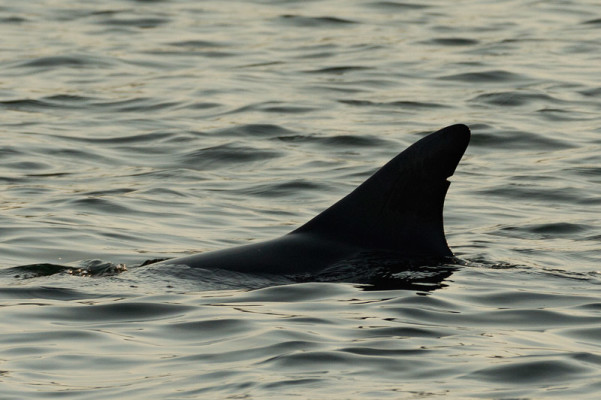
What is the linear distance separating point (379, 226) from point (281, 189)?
422 centimetres

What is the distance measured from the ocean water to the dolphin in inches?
8.2

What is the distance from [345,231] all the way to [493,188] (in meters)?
4.42

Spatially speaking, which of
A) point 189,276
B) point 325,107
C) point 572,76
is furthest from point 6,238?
point 572,76

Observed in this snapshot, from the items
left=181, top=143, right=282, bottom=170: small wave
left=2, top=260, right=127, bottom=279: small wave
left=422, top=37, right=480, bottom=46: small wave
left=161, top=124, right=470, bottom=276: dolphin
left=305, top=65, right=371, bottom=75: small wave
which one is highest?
left=422, top=37, right=480, bottom=46: small wave

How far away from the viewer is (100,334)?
8.23 metres

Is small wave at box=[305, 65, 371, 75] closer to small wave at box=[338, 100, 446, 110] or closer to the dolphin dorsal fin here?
small wave at box=[338, 100, 446, 110]

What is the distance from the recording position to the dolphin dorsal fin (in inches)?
372

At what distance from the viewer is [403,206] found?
31.5 ft

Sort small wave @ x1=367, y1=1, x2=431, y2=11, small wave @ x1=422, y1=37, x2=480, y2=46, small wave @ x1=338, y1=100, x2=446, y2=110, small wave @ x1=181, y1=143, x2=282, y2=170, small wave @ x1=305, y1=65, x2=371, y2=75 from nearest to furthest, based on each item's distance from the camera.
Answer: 1. small wave @ x1=181, y1=143, x2=282, y2=170
2. small wave @ x1=338, y1=100, x2=446, y2=110
3. small wave @ x1=305, y1=65, x2=371, y2=75
4. small wave @ x1=422, y1=37, x2=480, y2=46
5. small wave @ x1=367, y1=1, x2=431, y2=11

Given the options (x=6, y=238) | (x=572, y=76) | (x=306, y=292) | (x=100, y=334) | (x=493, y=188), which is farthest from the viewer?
(x=572, y=76)

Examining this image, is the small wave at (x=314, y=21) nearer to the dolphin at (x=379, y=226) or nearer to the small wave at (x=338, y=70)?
the small wave at (x=338, y=70)

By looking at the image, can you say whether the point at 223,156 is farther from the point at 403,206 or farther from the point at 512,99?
the point at 403,206

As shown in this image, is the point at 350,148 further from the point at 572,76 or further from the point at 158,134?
the point at 572,76

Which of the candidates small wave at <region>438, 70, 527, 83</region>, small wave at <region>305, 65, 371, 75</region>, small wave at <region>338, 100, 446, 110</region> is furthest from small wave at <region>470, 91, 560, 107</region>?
small wave at <region>305, 65, 371, 75</region>
